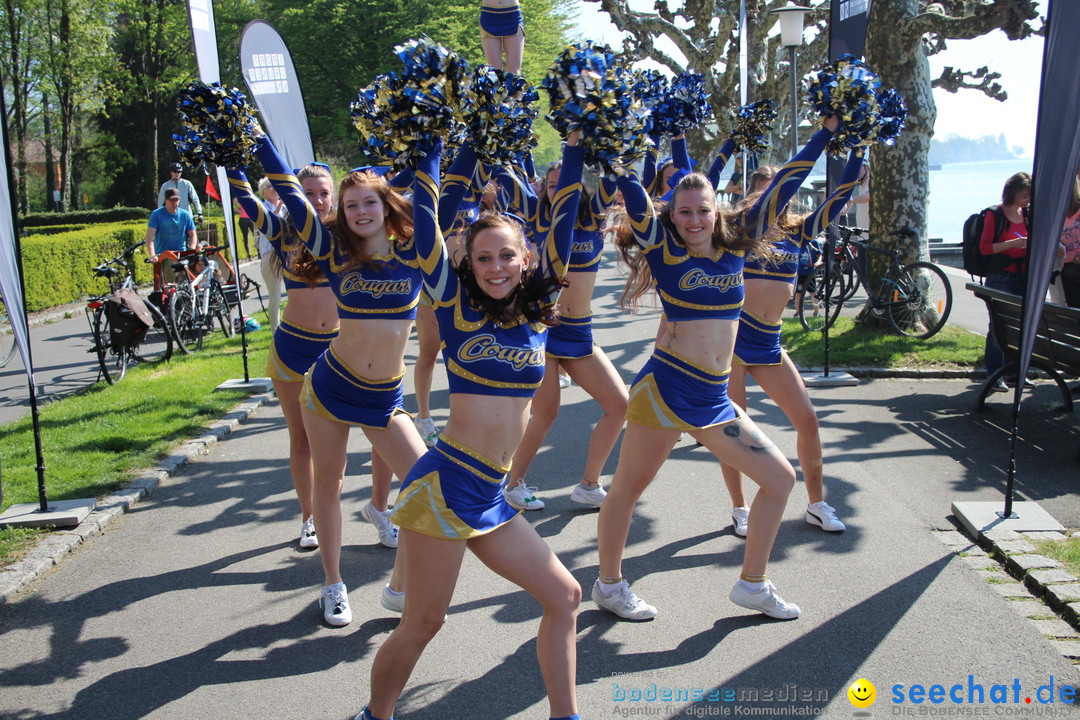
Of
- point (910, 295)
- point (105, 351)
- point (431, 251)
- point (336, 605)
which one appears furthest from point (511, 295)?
point (910, 295)

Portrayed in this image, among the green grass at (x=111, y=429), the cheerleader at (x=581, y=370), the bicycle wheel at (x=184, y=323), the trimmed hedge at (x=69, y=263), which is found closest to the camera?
the cheerleader at (x=581, y=370)

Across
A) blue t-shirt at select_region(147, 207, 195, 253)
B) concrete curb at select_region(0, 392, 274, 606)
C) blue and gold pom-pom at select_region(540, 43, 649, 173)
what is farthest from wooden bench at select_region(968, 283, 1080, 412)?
blue t-shirt at select_region(147, 207, 195, 253)

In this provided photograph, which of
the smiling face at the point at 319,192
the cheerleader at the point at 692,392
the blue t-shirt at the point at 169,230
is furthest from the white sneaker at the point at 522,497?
the blue t-shirt at the point at 169,230

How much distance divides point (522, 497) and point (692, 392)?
190 centimetres

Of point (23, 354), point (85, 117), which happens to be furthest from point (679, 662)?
point (85, 117)

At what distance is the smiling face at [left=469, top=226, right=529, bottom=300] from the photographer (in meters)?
2.82

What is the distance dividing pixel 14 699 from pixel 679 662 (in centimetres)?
268

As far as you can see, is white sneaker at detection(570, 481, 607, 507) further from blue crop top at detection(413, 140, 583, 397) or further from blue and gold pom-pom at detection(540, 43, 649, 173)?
blue and gold pom-pom at detection(540, 43, 649, 173)

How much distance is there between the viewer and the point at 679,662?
3.45 meters

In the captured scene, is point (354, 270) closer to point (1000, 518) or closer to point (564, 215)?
point (564, 215)

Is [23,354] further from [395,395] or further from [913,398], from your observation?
[913,398]

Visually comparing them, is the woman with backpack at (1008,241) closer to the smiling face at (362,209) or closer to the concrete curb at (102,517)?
the smiling face at (362,209)

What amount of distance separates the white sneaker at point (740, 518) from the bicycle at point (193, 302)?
7979 mm

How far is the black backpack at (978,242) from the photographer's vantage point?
726 cm
